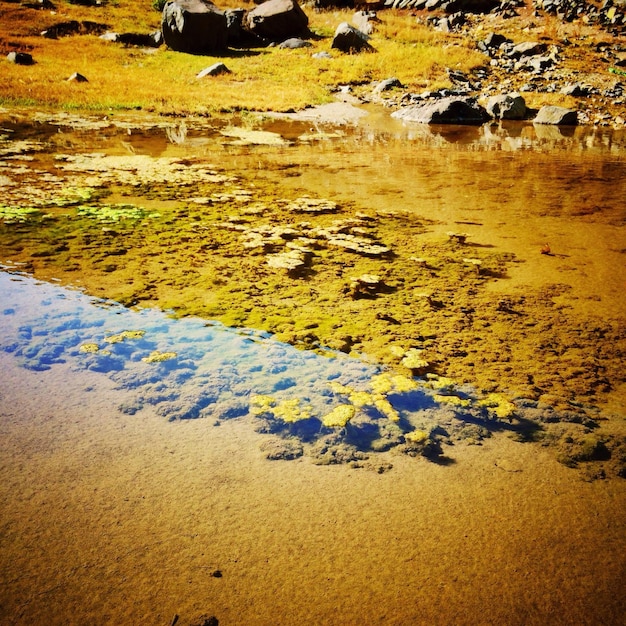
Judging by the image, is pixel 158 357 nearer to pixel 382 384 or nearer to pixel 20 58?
pixel 382 384

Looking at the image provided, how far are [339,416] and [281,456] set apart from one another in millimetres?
285

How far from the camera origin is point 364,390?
186 cm

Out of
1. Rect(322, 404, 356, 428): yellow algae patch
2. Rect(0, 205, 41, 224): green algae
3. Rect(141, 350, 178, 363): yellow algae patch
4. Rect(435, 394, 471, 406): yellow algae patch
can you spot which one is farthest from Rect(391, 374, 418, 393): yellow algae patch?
Rect(0, 205, 41, 224): green algae

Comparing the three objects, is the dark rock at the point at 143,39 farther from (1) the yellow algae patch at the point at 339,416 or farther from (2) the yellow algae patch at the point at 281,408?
(1) the yellow algae patch at the point at 339,416

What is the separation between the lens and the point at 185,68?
1591 centimetres

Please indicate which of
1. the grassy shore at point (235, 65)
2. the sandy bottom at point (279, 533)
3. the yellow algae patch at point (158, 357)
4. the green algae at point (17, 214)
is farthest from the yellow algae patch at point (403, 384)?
the grassy shore at point (235, 65)

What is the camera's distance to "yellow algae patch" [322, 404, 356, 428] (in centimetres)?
168

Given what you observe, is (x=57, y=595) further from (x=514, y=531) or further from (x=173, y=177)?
(x=173, y=177)

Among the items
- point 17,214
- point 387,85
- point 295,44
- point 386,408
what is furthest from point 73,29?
point 386,408

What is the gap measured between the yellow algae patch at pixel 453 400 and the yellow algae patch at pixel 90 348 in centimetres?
152

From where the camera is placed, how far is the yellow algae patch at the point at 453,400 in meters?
1.79

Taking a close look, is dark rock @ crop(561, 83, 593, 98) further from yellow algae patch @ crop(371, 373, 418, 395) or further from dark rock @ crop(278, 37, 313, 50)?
yellow algae patch @ crop(371, 373, 418, 395)

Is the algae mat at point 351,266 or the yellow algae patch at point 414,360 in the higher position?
the algae mat at point 351,266

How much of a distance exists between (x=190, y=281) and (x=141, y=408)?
3.70 feet
